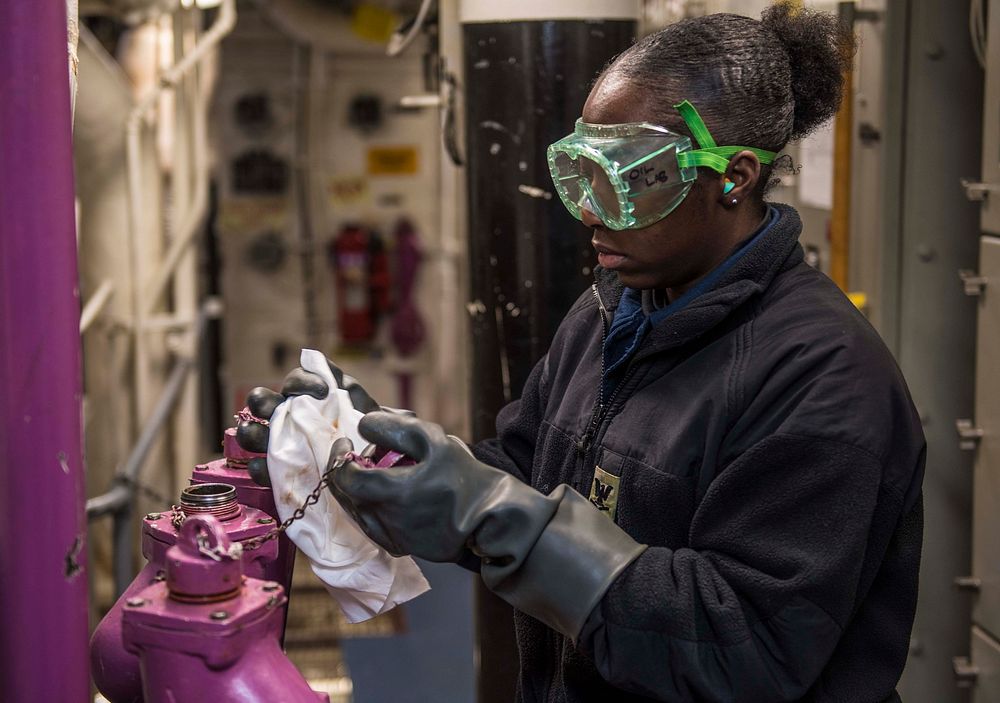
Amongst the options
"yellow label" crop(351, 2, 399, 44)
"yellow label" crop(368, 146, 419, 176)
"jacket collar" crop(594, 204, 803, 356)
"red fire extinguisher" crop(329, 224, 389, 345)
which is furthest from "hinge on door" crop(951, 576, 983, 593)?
"yellow label" crop(368, 146, 419, 176)

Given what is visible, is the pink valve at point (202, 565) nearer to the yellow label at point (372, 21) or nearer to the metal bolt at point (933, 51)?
the metal bolt at point (933, 51)

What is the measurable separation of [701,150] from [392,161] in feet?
18.5

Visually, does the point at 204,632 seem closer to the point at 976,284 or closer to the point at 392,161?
the point at 976,284

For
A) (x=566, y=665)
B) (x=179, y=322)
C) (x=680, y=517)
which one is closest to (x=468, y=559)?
(x=566, y=665)

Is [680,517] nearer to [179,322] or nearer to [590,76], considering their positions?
[590,76]

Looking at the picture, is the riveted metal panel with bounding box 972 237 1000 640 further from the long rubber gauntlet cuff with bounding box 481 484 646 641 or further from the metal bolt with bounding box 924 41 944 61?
the long rubber gauntlet cuff with bounding box 481 484 646 641

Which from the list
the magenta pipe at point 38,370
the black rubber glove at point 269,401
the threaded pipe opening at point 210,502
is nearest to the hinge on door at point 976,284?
the black rubber glove at point 269,401

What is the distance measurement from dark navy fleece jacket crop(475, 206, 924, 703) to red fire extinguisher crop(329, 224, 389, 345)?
5.36 m

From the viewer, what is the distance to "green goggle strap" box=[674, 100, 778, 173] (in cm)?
147

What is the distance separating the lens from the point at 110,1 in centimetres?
423

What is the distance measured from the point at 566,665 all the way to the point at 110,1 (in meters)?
3.40

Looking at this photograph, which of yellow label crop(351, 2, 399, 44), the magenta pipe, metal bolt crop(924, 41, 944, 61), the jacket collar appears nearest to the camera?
the magenta pipe

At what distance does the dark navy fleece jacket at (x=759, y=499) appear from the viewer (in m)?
1.31

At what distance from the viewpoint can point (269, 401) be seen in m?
1.59
